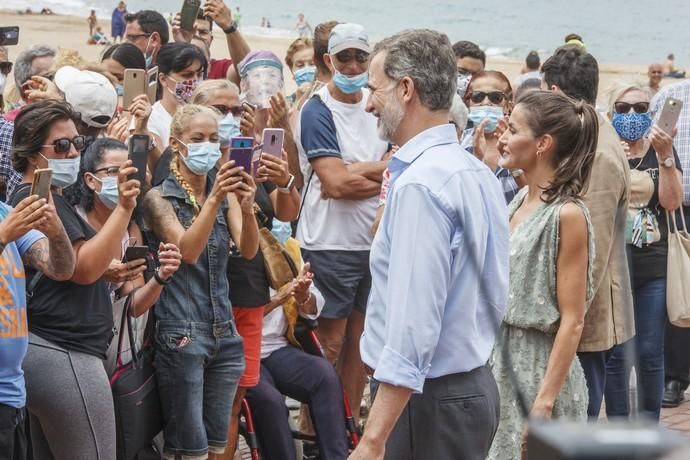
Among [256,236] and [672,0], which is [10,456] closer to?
[256,236]

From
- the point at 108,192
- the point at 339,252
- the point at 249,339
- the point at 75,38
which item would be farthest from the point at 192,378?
the point at 75,38

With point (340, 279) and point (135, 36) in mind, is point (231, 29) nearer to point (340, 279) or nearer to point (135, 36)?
point (135, 36)

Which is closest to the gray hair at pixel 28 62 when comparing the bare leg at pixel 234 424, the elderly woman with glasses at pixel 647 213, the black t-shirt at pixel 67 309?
the bare leg at pixel 234 424

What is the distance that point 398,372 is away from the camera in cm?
286

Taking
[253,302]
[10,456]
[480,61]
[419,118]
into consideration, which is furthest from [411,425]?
[480,61]

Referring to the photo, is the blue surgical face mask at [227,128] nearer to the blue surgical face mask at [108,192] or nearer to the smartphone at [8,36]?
the blue surgical face mask at [108,192]

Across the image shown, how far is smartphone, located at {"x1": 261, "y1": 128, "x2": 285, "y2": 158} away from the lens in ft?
16.7

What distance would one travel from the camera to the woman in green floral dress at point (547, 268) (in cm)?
388

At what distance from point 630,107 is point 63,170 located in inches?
128

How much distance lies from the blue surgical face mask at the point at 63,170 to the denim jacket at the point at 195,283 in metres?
0.68

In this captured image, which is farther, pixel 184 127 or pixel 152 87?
pixel 152 87

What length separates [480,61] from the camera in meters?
8.60

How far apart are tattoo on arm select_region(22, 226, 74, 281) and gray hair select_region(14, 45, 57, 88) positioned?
2.83 metres

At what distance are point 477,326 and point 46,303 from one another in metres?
1.75
